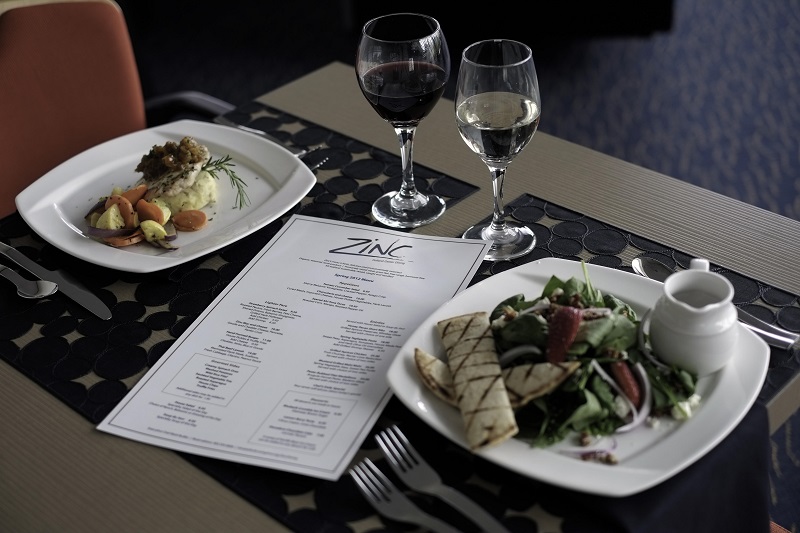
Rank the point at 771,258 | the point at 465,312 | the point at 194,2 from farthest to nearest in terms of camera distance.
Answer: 1. the point at 194,2
2. the point at 771,258
3. the point at 465,312

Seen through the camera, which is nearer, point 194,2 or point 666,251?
point 666,251

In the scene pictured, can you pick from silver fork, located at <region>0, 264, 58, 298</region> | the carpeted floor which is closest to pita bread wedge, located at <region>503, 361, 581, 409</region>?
silver fork, located at <region>0, 264, 58, 298</region>

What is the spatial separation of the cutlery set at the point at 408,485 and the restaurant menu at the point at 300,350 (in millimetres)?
29

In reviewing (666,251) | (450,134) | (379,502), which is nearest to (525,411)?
(379,502)

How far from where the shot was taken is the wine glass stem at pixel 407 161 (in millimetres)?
1213

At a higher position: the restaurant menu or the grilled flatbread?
the grilled flatbread

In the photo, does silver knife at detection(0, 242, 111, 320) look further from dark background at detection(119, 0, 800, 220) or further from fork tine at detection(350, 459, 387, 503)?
dark background at detection(119, 0, 800, 220)

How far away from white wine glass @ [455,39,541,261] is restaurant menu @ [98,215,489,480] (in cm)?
15

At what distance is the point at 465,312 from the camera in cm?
97

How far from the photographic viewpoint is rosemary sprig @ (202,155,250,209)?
4.18ft

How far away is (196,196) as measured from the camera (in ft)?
4.05

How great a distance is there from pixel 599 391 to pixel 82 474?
1.74 ft

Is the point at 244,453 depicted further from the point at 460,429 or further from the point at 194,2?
the point at 194,2

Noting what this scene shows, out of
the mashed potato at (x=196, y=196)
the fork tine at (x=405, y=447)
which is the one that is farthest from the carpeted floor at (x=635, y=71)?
the fork tine at (x=405, y=447)
